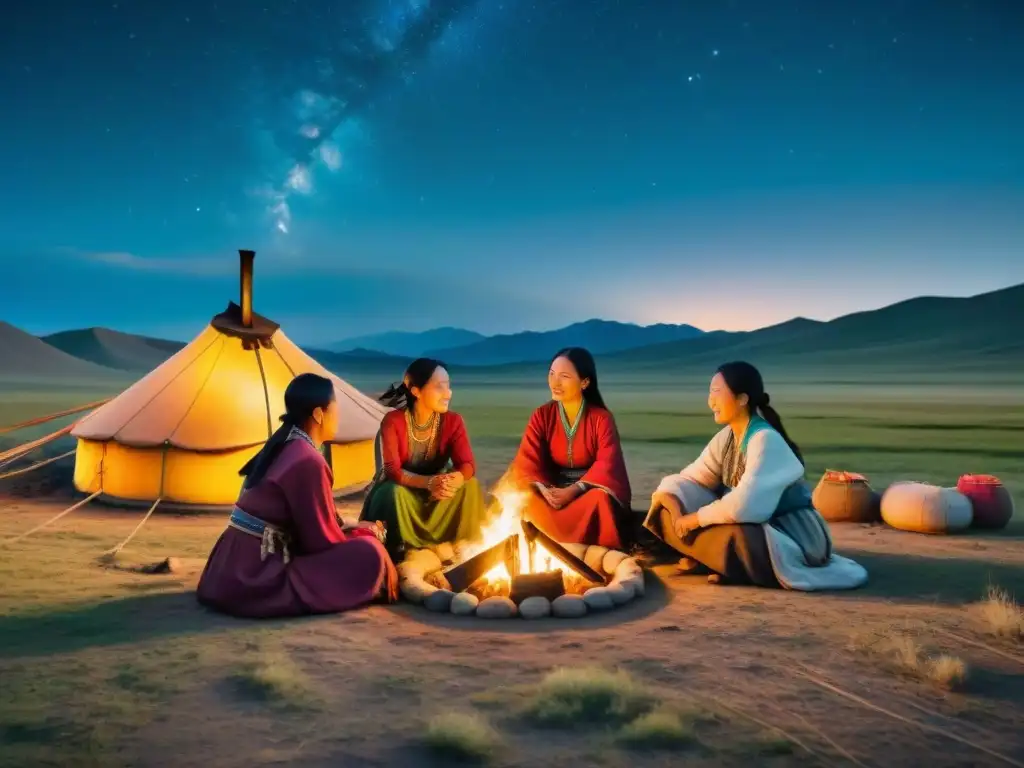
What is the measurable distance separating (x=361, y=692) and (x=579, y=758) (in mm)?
1023

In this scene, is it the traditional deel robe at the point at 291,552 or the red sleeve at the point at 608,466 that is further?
the red sleeve at the point at 608,466

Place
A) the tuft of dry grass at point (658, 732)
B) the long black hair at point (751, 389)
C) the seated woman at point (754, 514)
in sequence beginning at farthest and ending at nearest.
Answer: the long black hair at point (751, 389) < the seated woman at point (754, 514) < the tuft of dry grass at point (658, 732)

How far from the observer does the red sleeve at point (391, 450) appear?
19.3ft

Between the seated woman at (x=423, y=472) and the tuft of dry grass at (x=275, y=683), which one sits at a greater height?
the seated woman at (x=423, y=472)

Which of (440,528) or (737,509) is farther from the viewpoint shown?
(440,528)

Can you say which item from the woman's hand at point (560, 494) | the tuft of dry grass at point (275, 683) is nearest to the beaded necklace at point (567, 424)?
the woman's hand at point (560, 494)

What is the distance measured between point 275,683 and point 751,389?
3.30 metres

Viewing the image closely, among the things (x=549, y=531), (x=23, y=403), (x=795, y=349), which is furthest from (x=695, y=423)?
(x=795, y=349)

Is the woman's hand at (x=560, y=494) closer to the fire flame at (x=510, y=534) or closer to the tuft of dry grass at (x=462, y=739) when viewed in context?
the fire flame at (x=510, y=534)

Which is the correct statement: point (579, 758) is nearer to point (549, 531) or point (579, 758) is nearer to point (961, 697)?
point (961, 697)

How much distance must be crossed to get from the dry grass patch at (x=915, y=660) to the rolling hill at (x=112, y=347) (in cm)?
10743

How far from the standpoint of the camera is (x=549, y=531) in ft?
20.0

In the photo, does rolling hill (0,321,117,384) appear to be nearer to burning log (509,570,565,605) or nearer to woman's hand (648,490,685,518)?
woman's hand (648,490,685,518)

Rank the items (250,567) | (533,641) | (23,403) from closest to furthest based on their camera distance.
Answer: (533,641) < (250,567) < (23,403)
